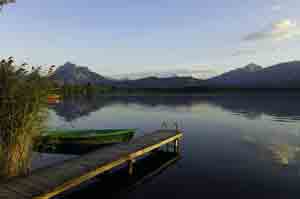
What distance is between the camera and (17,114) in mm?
10836

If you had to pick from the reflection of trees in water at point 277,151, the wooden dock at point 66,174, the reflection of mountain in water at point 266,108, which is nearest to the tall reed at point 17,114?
the wooden dock at point 66,174

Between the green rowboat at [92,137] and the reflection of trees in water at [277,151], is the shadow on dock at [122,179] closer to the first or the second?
the green rowboat at [92,137]

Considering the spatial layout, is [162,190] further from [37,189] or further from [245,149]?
[245,149]

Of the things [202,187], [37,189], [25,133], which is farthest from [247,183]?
[25,133]

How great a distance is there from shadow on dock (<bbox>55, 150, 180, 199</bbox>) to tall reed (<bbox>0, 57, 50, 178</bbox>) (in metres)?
3.08

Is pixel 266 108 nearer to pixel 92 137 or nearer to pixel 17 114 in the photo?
pixel 92 137

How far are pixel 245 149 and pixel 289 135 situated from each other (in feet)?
34.3

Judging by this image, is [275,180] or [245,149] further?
[245,149]


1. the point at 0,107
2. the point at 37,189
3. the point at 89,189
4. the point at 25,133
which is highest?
the point at 0,107

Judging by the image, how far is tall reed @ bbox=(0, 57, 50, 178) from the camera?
10.7 meters

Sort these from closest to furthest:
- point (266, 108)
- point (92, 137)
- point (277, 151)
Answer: point (277, 151) → point (92, 137) → point (266, 108)

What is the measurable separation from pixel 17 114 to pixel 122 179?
7.49 m

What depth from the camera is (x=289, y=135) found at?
28969 mm

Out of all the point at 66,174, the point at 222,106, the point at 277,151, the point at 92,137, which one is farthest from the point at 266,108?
the point at 66,174
